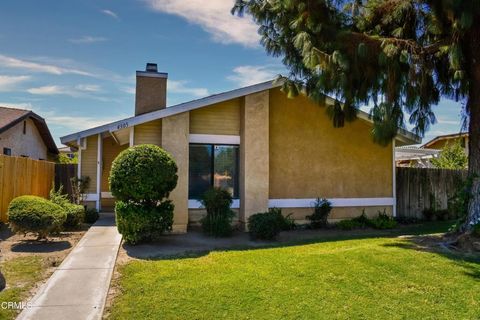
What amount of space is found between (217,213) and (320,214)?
3.61 meters

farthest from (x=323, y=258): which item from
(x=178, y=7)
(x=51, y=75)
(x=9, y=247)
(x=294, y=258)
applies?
(x=51, y=75)

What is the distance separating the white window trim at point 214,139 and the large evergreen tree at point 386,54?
2990 millimetres

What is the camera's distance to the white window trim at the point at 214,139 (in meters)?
11.8

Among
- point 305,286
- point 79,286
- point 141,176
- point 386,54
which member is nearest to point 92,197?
point 141,176

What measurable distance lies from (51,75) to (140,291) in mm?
11861

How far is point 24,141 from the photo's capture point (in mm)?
21031

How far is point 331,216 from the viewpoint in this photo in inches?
514

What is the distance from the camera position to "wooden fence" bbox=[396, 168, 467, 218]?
1491cm

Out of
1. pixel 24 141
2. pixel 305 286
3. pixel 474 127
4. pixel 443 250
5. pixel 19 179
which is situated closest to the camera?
pixel 305 286

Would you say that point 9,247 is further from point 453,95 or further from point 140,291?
point 453,95

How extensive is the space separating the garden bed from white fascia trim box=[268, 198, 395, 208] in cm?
586

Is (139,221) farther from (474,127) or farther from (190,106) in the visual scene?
(474,127)

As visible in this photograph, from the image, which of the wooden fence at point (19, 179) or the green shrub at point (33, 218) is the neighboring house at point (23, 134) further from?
the green shrub at point (33, 218)

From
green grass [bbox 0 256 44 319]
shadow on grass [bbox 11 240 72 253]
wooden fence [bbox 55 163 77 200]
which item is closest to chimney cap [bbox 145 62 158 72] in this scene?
wooden fence [bbox 55 163 77 200]
